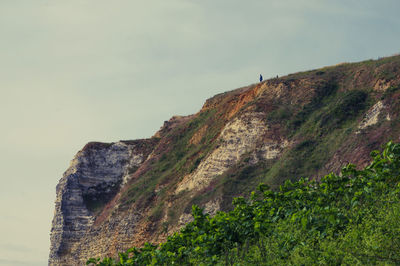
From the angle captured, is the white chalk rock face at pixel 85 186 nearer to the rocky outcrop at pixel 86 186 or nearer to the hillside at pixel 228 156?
the rocky outcrop at pixel 86 186

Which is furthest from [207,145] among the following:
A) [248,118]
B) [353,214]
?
[353,214]

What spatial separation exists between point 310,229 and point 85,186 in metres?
71.6

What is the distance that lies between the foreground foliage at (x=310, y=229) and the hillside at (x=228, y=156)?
3124 cm

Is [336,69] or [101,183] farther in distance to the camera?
[101,183]

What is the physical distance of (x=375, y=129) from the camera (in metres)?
54.5

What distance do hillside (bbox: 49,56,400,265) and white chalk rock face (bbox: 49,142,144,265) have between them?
168 mm

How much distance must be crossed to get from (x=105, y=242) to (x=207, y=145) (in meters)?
18.9

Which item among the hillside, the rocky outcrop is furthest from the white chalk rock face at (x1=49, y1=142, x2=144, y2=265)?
the hillside

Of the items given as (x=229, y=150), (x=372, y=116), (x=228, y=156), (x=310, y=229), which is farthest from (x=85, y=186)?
(x=310, y=229)

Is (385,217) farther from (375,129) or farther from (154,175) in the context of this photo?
(154,175)

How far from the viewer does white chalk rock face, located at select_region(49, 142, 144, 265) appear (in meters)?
79.8

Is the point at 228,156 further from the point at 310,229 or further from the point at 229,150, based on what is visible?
the point at 310,229

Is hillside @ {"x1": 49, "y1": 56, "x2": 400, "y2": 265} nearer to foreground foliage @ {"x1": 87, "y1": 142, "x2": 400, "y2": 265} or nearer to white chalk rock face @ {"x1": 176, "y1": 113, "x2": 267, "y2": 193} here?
white chalk rock face @ {"x1": 176, "y1": 113, "x2": 267, "y2": 193}

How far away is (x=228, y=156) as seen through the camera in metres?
67.0
